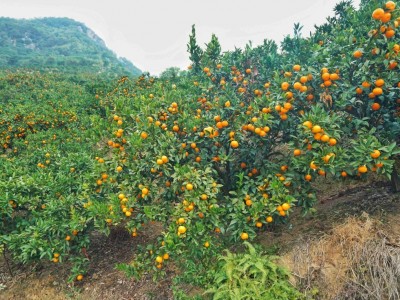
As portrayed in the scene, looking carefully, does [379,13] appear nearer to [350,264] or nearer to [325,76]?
[325,76]

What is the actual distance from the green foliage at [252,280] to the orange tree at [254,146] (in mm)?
344

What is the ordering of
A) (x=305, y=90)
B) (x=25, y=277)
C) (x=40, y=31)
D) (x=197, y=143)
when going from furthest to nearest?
(x=40, y=31) < (x=25, y=277) < (x=197, y=143) < (x=305, y=90)

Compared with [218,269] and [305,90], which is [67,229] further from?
[305,90]

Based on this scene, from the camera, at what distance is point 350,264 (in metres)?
3.77

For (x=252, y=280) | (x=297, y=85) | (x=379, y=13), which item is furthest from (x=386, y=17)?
(x=252, y=280)

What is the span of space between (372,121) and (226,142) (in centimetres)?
219

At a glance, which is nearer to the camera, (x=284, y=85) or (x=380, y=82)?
(x=380, y=82)

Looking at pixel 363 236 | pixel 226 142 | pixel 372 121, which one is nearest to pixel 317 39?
pixel 372 121

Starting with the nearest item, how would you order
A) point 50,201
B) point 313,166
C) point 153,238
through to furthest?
1. point 313,166
2. point 50,201
3. point 153,238

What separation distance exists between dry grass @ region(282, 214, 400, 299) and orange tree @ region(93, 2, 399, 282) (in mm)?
603

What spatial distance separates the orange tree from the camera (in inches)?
155

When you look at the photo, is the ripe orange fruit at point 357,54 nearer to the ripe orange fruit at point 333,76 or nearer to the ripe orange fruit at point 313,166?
the ripe orange fruit at point 333,76

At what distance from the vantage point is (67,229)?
5.08m

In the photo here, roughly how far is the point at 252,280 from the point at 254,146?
6.70 ft
